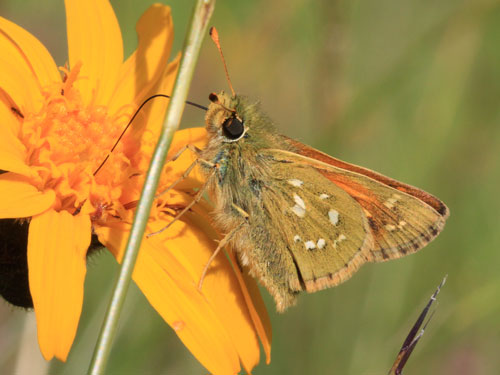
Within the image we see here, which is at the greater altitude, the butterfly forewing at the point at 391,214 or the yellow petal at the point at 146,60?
the yellow petal at the point at 146,60

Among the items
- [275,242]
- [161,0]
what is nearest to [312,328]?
[275,242]

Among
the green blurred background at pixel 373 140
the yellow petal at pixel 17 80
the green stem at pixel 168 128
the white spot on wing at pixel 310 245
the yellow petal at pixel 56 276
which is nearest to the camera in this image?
the green stem at pixel 168 128

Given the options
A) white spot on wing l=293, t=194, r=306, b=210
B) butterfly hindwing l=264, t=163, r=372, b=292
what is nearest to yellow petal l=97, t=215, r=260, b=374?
butterfly hindwing l=264, t=163, r=372, b=292

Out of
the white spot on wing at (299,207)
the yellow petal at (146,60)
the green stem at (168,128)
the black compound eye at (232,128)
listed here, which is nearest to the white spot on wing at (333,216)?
the white spot on wing at (299,207)

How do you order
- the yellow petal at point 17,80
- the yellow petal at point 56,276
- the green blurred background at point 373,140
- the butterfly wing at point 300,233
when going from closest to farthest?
the yellow petal at point 56,276 < the yellow petal at point 17,80 < the butterfly wing at point 300,233 < the green blurred background at point 373,140

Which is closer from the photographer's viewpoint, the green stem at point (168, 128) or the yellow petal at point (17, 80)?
the green stem at point (168, 128)

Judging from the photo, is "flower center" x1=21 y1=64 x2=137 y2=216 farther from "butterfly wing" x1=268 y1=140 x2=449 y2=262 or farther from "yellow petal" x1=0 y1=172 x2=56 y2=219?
"butterfly wing" x1=268 y1=140 x2=449 y2=262

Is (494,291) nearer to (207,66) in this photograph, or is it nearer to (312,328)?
(312,328)

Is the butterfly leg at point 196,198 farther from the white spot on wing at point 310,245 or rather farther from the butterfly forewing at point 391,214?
the white spot on wing at point 310,245
